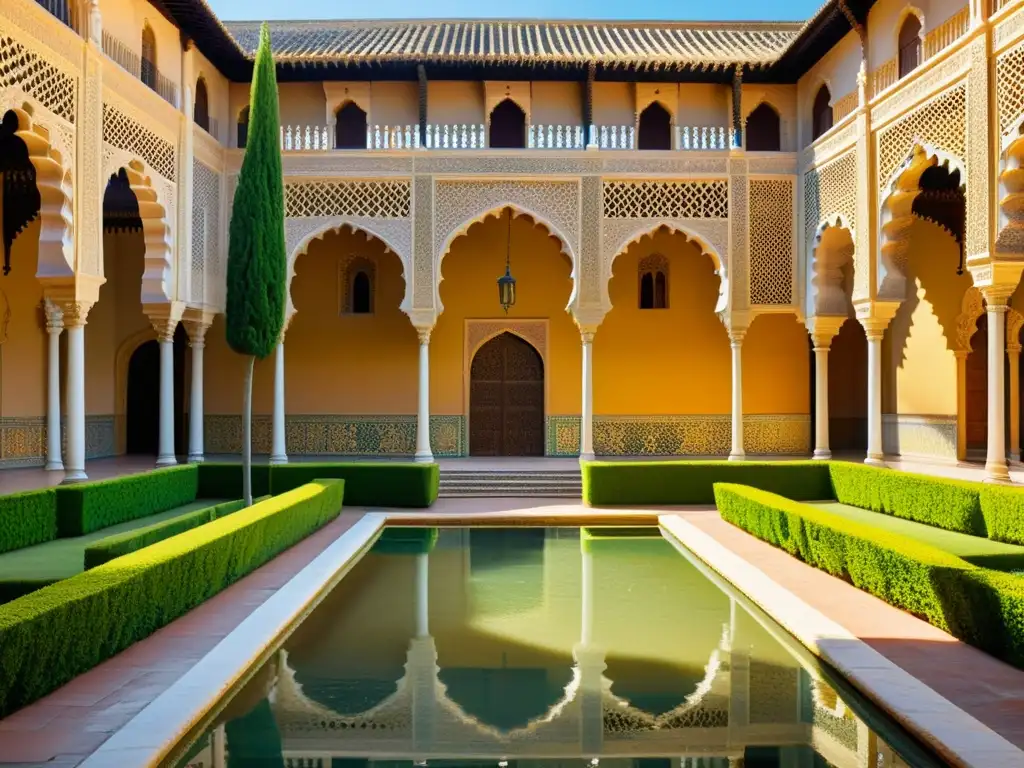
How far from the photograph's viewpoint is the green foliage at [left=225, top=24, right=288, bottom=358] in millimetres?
10062

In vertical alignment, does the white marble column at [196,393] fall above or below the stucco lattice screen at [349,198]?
below

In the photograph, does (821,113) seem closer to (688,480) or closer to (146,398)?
(688,480)

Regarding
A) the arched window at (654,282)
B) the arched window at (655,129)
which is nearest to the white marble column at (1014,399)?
the arched window at (654,282)

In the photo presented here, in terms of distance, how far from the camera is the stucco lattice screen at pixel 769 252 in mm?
14961

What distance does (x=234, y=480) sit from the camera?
12562 mm

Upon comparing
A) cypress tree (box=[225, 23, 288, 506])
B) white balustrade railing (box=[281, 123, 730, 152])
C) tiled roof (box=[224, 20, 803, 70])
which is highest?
tiled roof (box=[224, 20, 803, 70])

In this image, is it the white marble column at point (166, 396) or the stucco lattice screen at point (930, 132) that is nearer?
the stucco lattice screen at point (930, 132)

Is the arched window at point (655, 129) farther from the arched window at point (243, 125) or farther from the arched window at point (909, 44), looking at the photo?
the arched window at point (243, 125)

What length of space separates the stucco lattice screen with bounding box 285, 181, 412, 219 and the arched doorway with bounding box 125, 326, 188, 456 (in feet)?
15.5

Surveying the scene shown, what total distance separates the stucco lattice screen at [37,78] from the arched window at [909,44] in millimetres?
10436

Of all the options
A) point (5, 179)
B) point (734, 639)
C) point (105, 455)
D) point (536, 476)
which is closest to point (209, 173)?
point (5, 179)

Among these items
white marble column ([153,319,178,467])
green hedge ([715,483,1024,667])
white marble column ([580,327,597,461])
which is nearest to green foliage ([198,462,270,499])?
white marble column ([153,319,178,467])

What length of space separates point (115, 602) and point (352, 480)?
7837mm

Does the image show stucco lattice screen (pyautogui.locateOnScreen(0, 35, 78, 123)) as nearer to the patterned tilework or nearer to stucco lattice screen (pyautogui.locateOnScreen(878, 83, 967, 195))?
the patterned tilework
